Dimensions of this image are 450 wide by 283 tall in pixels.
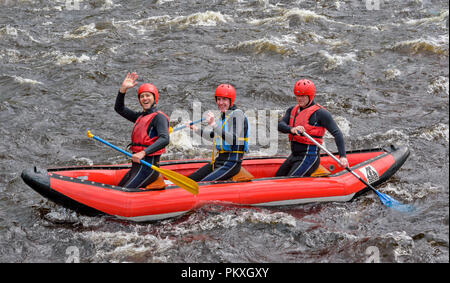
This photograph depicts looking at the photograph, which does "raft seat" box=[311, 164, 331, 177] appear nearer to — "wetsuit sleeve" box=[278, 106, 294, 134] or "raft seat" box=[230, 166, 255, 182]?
"wetsuit sleeve" box=[278, 106, 294, 134]

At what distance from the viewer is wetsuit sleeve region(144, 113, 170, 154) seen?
649 centimetres

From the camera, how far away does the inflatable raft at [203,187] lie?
6.64 m

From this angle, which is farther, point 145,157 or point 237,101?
point 237,101

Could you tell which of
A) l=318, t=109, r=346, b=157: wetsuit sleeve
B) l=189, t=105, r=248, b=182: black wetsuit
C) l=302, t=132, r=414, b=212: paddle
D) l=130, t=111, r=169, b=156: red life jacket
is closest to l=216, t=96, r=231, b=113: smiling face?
l=189, t=105, r=248, b=182: black wetsuit

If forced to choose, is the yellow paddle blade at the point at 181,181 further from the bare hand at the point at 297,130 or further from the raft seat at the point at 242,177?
the bare hand at the point at 297,130

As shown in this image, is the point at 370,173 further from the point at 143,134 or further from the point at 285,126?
the point at 143,134

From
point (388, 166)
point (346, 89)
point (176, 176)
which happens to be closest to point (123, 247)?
point (176, 176)

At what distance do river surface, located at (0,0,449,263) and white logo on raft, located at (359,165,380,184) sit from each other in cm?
25

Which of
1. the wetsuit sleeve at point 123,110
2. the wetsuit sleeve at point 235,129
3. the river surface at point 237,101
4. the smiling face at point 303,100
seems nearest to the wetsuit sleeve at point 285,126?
the smiling face at point 303,100

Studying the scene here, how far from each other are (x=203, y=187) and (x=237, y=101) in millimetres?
4425

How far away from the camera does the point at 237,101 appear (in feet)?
36.4

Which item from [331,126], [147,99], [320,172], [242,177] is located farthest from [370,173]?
[147,99]

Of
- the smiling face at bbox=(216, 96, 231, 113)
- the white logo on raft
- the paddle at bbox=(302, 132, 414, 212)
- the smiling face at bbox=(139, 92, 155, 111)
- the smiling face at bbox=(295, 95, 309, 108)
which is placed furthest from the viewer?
the white logo on raft

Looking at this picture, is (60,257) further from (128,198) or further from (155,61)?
(155,61)
